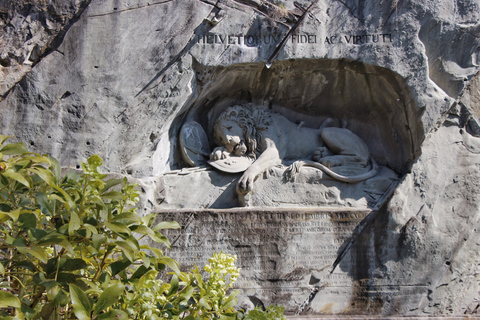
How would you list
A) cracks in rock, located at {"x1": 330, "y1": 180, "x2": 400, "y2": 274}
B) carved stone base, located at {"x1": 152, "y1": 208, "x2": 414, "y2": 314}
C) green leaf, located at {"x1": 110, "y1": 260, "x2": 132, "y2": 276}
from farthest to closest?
1. cracks in rock, located at {"x1": 330, "y1": 180, "x2": 400, "y2": 274}
2. carved stone base, located at {"x1": 152, "y1": 208, "x2": 414, "y2": 314}
3. green leaf, located at {"x1": 110, "y1": 260, "x2": 132, "y2": 276}

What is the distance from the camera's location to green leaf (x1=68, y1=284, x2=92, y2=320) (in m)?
2.49

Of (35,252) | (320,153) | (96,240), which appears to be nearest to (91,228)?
(96,240)

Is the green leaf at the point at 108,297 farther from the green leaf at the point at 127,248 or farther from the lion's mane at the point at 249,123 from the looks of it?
the lion's mane at the point at 249,123

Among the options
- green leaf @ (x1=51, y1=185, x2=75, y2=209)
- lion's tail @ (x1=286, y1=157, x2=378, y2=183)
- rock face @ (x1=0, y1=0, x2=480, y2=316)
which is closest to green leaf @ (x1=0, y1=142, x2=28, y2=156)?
green leaf @ (x1=51, y1=185, x2=75, y2=209)

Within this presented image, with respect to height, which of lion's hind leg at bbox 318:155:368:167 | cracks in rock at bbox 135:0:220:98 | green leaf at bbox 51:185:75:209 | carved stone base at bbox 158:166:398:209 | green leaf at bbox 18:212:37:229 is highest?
cracks in rock at bbox 135:0:220:98

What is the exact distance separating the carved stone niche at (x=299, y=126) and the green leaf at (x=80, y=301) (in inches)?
89.0

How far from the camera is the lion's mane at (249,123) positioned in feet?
17.0

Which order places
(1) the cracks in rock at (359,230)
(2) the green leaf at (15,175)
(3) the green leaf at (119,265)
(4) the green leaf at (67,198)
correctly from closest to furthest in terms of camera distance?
(2) the green leaf at (15,175)
(4) the green leaf at (67,198)
(3) the green leaf at (119,265)
(1) the cracks in rock at (359,230)

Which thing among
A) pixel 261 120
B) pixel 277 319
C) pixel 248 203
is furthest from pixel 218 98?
pixel 277 319

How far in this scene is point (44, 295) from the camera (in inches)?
116

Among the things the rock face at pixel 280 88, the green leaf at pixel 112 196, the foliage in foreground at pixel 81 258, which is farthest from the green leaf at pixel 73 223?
the rock face at pixel 280 88

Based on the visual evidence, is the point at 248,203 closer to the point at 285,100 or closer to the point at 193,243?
the point at 193,243

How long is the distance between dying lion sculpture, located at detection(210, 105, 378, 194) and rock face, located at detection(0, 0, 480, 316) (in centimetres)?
18

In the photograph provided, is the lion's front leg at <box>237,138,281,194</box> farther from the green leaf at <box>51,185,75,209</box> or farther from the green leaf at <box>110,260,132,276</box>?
the green leaf at <box>51,185,75,209</box>
